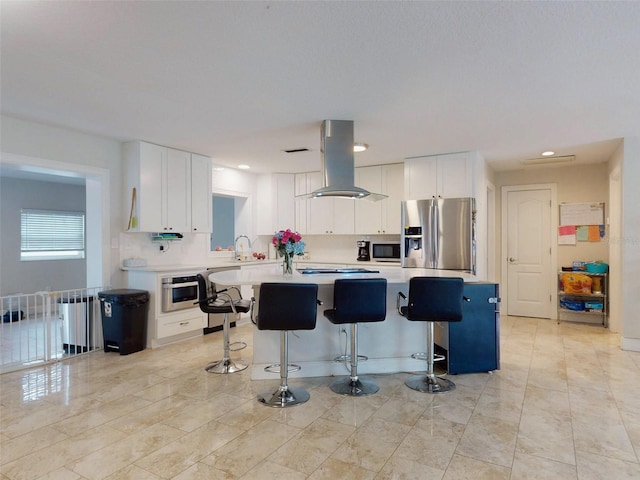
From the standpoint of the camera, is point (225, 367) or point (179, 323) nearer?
point (225, 367)

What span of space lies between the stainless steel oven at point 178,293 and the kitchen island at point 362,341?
4.56 feet

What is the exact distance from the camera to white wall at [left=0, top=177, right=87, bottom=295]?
20.6 ft

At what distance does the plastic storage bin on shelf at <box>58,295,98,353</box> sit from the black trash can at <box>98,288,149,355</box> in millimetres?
192

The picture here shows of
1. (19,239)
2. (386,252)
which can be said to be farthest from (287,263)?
(19,239)

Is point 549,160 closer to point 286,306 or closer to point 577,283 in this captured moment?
point 577,283

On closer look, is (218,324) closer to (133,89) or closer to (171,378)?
(171,378)

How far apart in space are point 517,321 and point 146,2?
603cm

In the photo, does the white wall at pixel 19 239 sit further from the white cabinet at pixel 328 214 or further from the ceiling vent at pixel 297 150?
the ceiling vent at pixel 297 150

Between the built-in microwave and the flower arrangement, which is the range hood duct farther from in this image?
the built-in microwave

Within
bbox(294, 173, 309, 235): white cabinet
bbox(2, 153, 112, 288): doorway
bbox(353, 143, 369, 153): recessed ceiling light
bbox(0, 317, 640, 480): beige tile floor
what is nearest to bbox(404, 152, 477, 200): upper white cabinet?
bbox(353, 143, 369, 153): recessed ceiling light

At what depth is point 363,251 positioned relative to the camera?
625 cm

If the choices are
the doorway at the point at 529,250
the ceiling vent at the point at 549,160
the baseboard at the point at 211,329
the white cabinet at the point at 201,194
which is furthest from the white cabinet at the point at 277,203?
the ceiling vent at the point at 549,160

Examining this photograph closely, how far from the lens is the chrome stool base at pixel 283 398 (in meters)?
2.87

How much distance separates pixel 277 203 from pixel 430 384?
4233 mm
